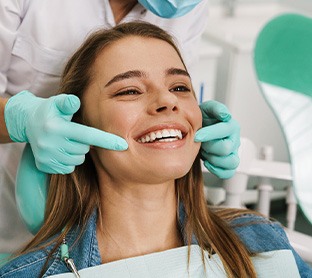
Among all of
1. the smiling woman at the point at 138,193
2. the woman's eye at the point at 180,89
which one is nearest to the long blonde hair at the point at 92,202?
the smiling woman at the point at 138,193

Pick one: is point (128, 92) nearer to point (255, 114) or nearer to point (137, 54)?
point (137, 54)

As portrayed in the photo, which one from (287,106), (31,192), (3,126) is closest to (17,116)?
(3,126)

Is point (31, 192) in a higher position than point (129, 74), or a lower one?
lower

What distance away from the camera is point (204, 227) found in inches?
59.6

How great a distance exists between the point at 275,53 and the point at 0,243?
0.97 metres

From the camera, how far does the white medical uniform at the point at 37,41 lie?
5.08 ft

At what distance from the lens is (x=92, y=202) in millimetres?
1497

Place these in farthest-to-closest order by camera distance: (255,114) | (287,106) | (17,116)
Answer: (255,114), (287,106), (17,116)

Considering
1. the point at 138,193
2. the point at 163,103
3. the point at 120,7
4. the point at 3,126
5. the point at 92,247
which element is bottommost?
the point at 92,247

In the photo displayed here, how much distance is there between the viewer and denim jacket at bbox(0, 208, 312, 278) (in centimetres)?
136

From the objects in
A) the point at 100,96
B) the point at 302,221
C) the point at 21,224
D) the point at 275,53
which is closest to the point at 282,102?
the point at 275,53

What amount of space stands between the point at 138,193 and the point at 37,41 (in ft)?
1.59

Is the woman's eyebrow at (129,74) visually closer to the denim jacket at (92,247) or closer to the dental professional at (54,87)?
the dental professional at (54,87)

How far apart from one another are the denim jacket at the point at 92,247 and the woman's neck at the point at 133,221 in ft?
0.11
